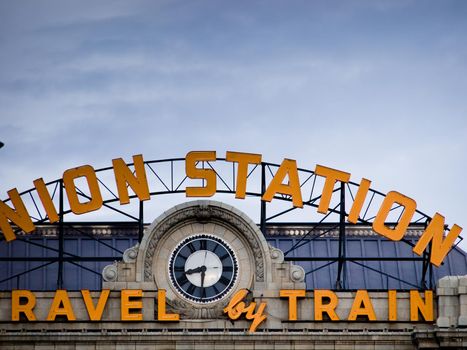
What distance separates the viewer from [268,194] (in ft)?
335

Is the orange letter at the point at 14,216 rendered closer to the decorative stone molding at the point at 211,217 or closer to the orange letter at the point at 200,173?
the decorative stone molding at the point at 211,217

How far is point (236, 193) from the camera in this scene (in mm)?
102438

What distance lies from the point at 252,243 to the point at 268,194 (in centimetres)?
381

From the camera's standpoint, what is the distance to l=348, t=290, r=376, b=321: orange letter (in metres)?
98.8

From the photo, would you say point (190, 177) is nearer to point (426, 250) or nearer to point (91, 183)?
point (91, 183)

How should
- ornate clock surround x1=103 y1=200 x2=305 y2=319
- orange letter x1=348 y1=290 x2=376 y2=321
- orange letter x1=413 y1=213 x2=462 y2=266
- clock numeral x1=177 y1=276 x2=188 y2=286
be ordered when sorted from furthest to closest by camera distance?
1. orange letter x1=413 y1=213 x2=462 y2=266
2. clock numeral x1=177 y1=276 x2=188 y2=286
3. ornate clock surround x1=103 y1=200 x2=305 y2=319
4. orange letter x1=348 y1=290 x2=376 y2=321

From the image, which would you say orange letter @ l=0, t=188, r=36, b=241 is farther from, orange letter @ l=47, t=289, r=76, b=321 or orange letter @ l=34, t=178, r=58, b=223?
orange letter @ l=47, t=289, r=76, b=321

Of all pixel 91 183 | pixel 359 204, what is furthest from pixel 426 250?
pixel 91 183

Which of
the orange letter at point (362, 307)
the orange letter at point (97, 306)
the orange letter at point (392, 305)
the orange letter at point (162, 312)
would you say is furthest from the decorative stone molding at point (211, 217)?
the orange letter at point (392, 305)

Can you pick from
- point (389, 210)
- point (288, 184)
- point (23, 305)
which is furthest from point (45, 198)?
point (389, 210)

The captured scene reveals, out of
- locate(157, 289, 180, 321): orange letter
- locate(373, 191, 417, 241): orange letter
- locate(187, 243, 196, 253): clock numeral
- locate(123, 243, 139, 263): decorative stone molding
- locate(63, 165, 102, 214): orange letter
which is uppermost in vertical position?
locate(63, 165, 102, 214): orange letter

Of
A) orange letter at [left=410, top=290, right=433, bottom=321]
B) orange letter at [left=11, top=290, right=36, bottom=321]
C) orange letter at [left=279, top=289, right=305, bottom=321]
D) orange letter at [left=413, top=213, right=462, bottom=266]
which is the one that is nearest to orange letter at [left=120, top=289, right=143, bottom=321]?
orange letter at [left=11, top=290, right=36, bottom=321]

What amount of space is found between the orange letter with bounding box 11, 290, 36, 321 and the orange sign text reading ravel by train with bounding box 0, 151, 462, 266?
15.5 ft

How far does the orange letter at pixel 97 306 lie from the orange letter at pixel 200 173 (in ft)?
27.8
